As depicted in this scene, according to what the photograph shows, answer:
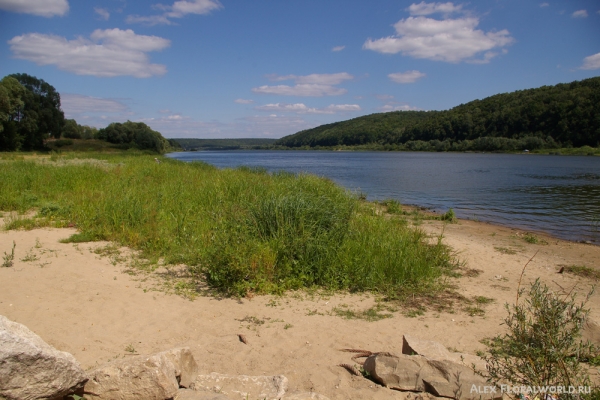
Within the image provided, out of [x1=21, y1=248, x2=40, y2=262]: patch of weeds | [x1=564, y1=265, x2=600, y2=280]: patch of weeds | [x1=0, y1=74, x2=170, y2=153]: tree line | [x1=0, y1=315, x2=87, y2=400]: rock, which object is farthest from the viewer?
[x1=0, y1=74, x2=170, y2=153]: tree line

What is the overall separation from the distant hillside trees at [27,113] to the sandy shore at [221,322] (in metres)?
36.9

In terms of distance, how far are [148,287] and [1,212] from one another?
23.1 feet

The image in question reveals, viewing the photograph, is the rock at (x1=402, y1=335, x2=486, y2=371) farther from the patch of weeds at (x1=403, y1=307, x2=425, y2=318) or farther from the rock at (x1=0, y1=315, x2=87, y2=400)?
the rock at (x1=0, y1=315, x2=87, y2=400)

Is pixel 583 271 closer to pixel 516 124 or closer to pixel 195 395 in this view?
pixel 195 395

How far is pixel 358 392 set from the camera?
3.72 m

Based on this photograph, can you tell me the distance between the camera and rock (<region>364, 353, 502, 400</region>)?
3.47 m

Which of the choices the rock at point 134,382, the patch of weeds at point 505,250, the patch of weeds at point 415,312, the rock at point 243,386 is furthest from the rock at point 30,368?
Answer: the patch of weeds at point 505,250

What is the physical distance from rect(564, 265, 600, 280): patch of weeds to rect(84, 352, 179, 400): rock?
8.21m

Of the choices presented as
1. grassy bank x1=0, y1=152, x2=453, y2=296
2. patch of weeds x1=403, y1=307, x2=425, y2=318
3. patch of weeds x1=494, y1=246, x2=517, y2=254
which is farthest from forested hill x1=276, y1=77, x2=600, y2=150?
patch of weeds x1=403, y1=307, x2=425, y2=318

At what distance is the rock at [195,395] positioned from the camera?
10.2ft

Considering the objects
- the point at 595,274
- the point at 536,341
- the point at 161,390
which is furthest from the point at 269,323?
the point at 595,274

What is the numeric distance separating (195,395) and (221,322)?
208cm

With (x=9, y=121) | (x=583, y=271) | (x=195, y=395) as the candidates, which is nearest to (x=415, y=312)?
(x=195, y=395)

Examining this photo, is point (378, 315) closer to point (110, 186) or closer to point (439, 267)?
point (439, 267)
